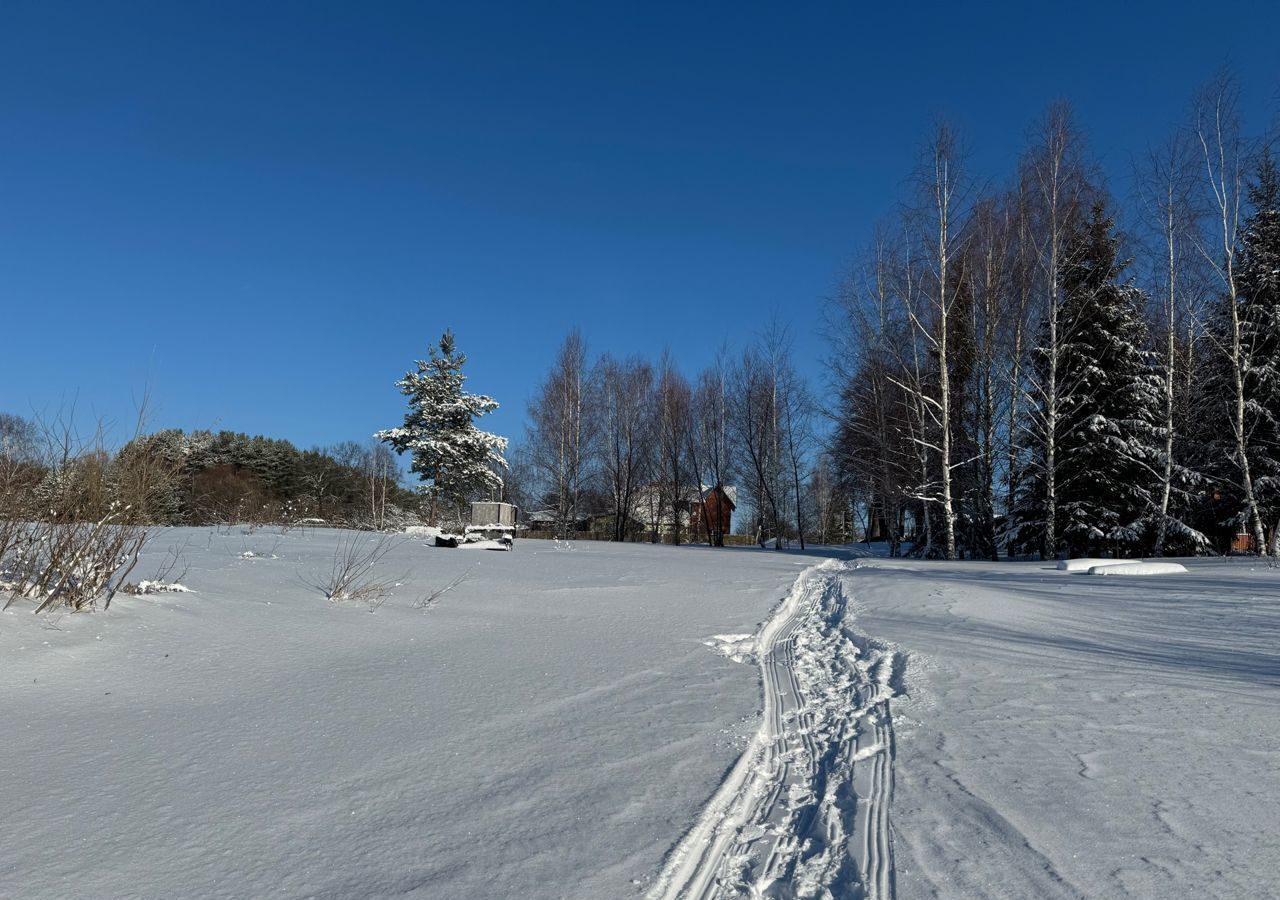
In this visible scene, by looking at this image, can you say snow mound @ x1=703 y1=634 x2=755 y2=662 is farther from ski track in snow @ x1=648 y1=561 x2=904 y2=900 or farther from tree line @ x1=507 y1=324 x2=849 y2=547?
tree line @ x1=507 y1=324 x2=849 y2=547

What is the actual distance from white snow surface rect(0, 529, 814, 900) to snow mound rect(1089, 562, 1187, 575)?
734cm

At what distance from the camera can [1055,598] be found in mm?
7875

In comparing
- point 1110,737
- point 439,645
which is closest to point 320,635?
point 439,645

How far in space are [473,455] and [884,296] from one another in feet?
62.0

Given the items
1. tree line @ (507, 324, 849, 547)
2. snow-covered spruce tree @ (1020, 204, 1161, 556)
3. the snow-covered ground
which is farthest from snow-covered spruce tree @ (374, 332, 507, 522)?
the snow-covered ground

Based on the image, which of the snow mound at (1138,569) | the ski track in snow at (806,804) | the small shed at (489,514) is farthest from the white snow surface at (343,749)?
the small shed at (489,514)

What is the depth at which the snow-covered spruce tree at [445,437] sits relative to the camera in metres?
31.6

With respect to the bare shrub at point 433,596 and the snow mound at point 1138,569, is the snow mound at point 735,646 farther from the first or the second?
the snow mound at point 1138,569

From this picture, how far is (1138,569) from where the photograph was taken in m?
10.3

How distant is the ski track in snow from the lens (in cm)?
224

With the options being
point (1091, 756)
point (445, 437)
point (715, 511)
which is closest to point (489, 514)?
point (445, 437)

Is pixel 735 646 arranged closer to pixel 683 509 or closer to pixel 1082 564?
pixel 1082 564

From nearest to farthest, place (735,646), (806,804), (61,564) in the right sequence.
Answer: (806,804) → (61,564) → (735,646)

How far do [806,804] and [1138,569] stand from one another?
9.82 metres
